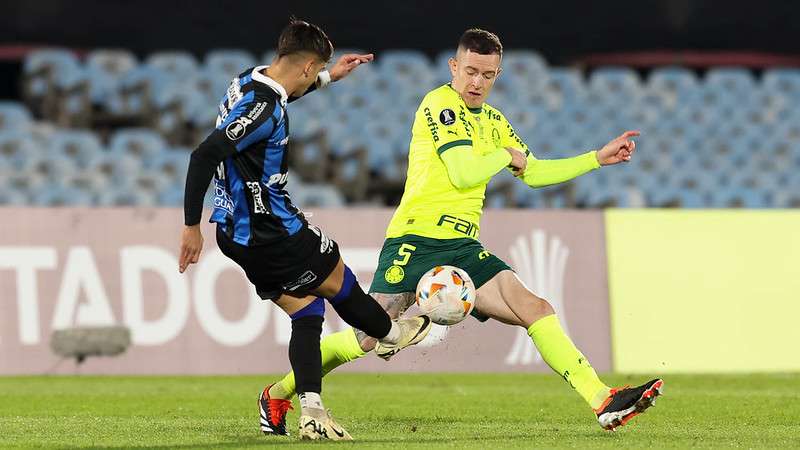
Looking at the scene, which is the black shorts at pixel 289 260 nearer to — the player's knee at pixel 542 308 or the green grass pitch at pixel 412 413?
the green grass pitch at pixel 412 413

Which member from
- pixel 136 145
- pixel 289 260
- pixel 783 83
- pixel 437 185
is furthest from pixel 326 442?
pixel 783 83

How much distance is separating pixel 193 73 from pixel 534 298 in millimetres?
12254

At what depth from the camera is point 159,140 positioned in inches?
690

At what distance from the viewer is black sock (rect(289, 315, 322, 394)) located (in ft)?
21.0

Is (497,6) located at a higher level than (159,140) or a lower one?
higher

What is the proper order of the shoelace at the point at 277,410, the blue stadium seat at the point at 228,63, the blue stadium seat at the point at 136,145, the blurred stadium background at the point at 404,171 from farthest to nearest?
the blue stadium seat at the point at 228,63
the blue stadium seat at the point at 136,145
the blurred stadium background at the point at 404,171
the shoelace at the point at 277,410

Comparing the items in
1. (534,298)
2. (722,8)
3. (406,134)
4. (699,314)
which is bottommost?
(699,314)

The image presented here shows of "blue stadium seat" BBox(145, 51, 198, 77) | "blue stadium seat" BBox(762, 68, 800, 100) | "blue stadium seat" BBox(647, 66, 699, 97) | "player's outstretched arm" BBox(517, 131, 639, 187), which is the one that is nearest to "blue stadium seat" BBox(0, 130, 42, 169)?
"blue stadium seat" BBox(145, 51, 198, 77)

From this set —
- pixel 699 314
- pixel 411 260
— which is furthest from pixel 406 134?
pixel 411 260

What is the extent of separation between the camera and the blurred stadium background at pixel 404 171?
12109 millimetres

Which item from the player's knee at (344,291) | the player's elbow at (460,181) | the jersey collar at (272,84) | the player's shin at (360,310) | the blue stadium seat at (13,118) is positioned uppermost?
the blue stadium seat at (13,118)

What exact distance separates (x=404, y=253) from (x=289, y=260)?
1110 millimetres

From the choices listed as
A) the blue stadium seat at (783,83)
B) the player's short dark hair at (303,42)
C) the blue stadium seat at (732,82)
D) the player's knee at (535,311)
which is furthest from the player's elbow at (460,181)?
the blue stadium seat at (783,83)

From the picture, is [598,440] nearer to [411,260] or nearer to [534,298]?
[534,298]
